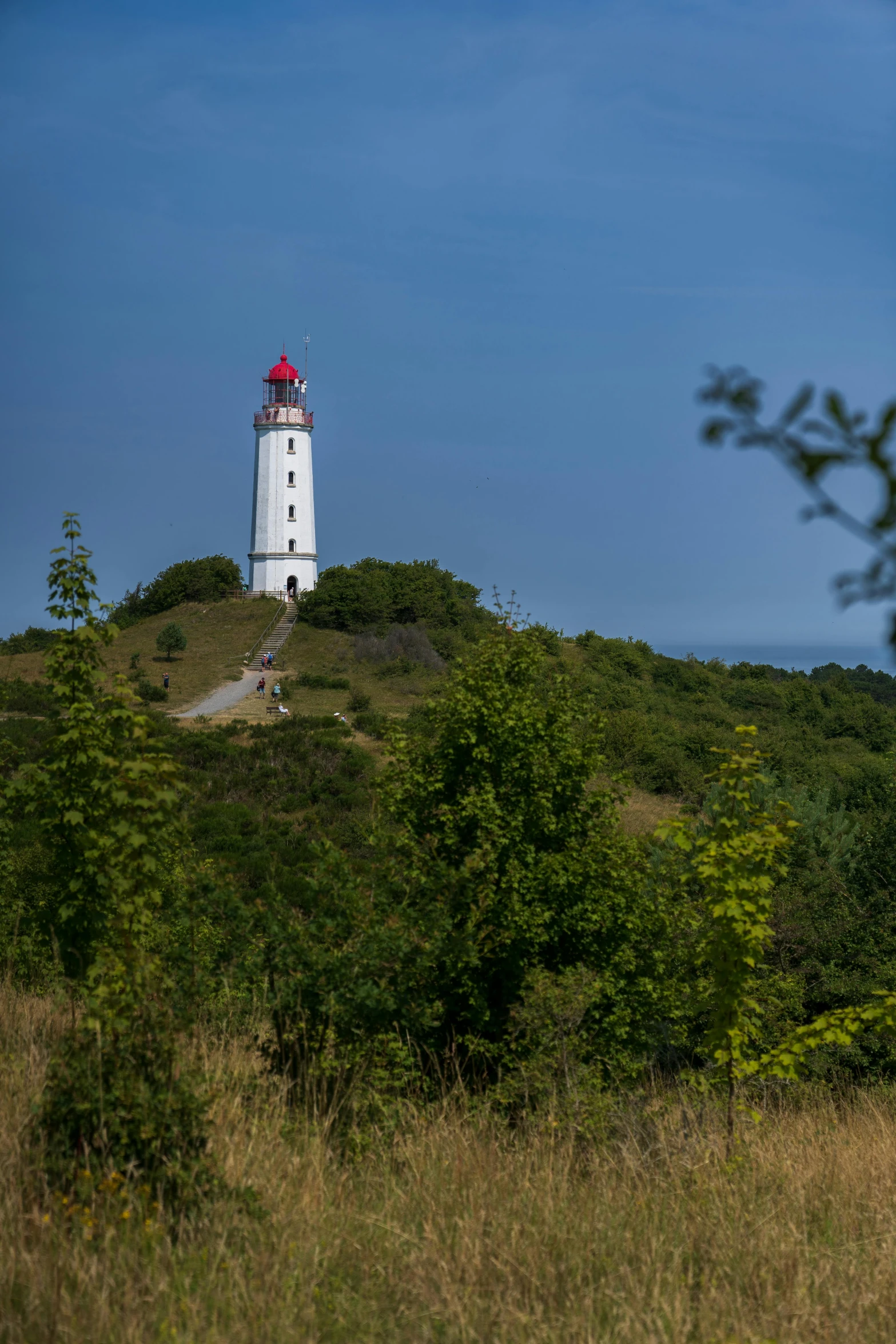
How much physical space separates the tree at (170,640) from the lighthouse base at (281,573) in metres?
9.15

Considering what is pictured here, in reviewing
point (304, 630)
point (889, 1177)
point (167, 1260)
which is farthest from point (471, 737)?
point (304, 630)

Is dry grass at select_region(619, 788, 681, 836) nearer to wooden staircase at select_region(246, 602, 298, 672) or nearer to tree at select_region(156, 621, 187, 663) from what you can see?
wooden staircase at select_region(246, 602, 298, 672)

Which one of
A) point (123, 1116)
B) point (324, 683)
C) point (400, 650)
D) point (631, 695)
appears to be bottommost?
point (123, 1116)

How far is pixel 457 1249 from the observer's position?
14.2 feet

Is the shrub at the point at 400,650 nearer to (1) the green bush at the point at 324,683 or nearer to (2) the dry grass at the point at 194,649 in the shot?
(1) the green bush at the point at 324,683

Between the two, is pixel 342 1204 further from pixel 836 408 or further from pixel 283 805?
pixel 283 805

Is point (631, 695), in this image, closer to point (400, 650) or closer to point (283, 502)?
point (400, 650)

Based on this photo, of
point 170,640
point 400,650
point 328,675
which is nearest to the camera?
point 328,675

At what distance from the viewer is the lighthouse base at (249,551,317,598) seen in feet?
194

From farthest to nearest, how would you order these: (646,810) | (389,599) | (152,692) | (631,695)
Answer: (389,599), (631,695), (152,692), (646,810)

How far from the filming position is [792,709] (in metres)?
56.5

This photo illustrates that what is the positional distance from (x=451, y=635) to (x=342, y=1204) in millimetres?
51183

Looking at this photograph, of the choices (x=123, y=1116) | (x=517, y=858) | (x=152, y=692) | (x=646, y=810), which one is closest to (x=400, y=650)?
(x=152, y=692)

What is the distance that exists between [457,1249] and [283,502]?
184 ft
